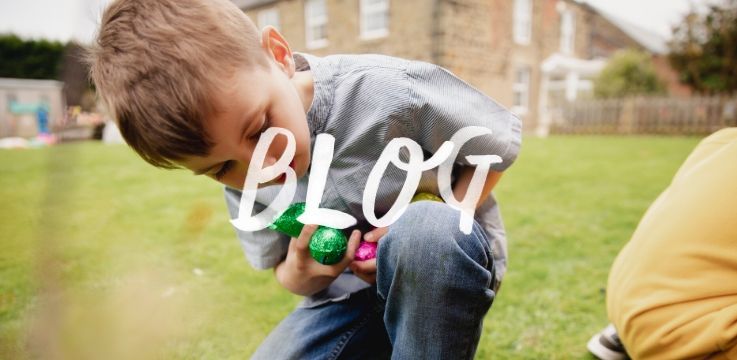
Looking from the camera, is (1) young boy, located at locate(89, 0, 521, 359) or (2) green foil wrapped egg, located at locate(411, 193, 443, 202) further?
(2) green foil wrapped egg, located at locate(411, 193, 443, 202)

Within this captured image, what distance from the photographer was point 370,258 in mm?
875

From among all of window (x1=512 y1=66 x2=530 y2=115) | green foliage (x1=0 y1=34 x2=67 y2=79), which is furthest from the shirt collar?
window (x1=512 y1=66 x2=530 y2=115)

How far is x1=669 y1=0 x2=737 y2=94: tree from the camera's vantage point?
457 cm

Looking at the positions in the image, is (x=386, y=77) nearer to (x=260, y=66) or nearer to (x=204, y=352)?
(x=260, y=66)

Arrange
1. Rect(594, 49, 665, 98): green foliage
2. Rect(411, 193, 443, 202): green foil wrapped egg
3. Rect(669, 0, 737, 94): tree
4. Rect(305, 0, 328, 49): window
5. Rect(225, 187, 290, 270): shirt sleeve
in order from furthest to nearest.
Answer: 1. Rect(594, 49, 665, 98): green foliage
2. Rect(305, 0, 328, 49): window
3. Rect(669, 0, 737, 94): tree
4. Rect(225, 187, 290, 270): shirt sleeve
5. Rect(411, 193, 443, 202): green foil wrapped egg

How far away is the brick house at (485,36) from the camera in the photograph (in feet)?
14.7

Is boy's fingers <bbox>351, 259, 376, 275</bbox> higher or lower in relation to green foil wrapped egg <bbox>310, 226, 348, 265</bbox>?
lower

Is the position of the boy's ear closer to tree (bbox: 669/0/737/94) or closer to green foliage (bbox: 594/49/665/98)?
tree (bbox: 669/0/737/94)

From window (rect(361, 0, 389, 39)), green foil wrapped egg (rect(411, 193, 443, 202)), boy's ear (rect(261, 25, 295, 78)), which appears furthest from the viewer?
window (rect(361, 0, 389, 39))

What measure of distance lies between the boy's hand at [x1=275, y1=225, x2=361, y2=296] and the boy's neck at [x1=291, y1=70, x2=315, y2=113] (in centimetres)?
24

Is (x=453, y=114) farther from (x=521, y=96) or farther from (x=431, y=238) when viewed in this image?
(x=521, y=96)

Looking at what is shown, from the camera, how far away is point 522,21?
4.47 meters

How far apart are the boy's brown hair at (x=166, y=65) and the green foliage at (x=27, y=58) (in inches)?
170

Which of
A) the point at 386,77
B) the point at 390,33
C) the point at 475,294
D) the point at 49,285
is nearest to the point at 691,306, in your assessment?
the point at 475,294
